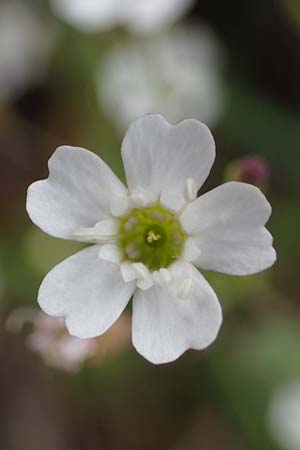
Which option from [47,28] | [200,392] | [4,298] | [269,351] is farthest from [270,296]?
[47,28]

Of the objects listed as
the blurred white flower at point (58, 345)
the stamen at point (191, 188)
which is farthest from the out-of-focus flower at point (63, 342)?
the stamen at point (191, 188)

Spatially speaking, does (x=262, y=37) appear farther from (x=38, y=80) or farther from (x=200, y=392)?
(x=200, y=392)

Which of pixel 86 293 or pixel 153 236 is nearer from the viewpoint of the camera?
pixel 86 293

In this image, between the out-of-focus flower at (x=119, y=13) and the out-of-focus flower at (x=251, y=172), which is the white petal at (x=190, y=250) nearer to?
the out-of-focus flower at (x=251, y=172)

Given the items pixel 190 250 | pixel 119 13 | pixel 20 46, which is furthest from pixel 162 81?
pixel 190 250

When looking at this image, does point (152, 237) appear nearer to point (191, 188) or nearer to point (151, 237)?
point (151, 237)

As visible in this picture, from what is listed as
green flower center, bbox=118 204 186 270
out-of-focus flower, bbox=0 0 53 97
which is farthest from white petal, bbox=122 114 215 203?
out-of-focus flower, bbox=0 0 53 97

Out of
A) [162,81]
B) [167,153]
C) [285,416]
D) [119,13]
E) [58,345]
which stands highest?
[167,153]

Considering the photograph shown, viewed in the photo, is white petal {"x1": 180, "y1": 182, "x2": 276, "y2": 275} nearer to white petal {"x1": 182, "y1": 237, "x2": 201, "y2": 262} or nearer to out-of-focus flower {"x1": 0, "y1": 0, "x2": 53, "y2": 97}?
white petal {"x1": 182, "y1": 237, "x2": 201, "y2": 262}
